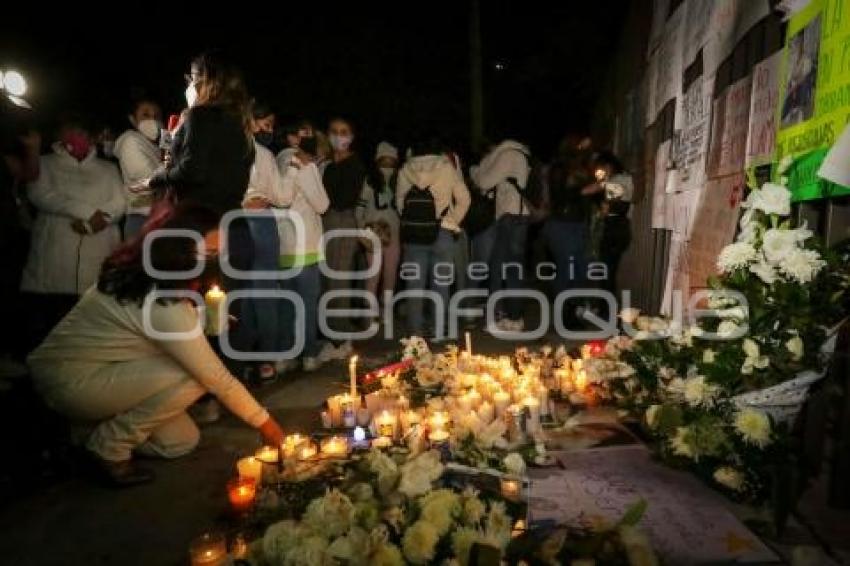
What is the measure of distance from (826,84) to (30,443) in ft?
15.4

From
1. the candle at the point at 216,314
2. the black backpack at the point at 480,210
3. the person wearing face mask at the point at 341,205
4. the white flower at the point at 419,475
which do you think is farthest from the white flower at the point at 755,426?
the black backpack at the point at 480,210

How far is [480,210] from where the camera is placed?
24.7 ft

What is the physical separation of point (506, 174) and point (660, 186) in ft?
5.36

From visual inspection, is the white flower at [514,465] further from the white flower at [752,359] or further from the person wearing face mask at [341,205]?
A: the person wearing face mask at [341,205]

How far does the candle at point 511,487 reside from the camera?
277 centimetres

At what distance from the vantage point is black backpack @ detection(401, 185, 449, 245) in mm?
6617

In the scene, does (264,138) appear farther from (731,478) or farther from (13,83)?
(13,83)

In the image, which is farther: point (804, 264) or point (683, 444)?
point (683, 444)

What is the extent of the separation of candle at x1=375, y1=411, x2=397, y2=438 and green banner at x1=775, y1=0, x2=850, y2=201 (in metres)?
2.47

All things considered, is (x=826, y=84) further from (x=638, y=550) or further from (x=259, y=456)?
(x=259, y=456)

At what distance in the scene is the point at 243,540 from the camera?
2.59m

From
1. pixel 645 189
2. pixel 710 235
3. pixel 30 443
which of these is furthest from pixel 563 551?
pixel 645 189

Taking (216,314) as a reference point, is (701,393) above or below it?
below

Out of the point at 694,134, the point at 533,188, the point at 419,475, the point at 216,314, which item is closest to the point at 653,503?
the point at 419,475
